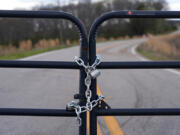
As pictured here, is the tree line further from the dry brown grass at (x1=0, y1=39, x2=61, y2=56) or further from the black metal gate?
the black metal gate

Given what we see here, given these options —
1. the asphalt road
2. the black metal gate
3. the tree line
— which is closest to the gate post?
the black metal gate

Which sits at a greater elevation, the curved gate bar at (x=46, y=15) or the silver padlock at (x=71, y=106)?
the curved gate bar at (x=46, y=15)

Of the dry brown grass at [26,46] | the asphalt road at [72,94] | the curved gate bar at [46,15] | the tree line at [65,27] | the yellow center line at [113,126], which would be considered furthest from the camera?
the tree line at [65,27]

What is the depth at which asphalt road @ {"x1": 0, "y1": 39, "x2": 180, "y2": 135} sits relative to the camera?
3.95 m

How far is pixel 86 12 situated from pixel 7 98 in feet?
172

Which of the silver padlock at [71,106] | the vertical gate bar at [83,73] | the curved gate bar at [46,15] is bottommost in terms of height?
the silver padlock at [71,106]

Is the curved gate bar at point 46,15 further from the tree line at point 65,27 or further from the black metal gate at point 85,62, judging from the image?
the tree line at point 65,27

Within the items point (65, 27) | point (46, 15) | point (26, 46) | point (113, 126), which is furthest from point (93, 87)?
point (65, 27)

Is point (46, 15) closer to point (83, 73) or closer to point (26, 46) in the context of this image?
point (83, 73)

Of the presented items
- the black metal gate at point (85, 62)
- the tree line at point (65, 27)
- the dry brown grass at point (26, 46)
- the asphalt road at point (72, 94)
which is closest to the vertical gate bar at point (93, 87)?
the black metal gate at point (85, 62)

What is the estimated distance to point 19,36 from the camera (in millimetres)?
44656

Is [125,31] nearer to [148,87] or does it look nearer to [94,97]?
[148,87]

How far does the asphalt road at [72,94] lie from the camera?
13.0 feet

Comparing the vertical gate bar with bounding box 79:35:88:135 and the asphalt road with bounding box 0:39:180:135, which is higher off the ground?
the vertical gate bar with bounding box 79:35:88:135
